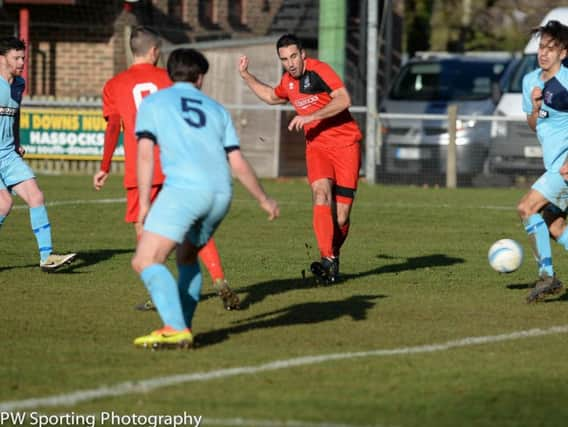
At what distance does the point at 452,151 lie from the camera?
24219 millimetres

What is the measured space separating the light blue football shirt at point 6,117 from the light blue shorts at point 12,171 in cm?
6

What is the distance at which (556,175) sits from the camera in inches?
403

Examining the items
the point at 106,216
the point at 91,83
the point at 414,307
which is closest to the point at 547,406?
the point at 414,307

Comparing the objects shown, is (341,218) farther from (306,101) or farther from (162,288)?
(162,288)

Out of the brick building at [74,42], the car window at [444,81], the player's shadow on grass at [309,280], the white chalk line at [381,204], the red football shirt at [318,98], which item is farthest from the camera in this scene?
the brick building at [74,42]

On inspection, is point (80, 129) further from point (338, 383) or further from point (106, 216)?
point (338, 383)

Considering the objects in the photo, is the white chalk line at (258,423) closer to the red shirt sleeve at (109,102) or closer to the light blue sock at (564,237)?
the red shirt sleeve at (109,102)

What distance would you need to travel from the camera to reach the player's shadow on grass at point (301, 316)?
8703mm

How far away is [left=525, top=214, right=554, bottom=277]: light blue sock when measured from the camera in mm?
10393

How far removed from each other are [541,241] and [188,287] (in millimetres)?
3503

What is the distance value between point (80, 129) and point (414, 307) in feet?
59.5

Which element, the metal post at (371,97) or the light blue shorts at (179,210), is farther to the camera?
the metal post at (371,97)

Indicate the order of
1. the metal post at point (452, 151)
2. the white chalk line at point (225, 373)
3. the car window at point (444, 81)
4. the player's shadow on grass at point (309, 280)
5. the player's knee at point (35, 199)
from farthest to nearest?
the car window at point (444, 81) < the metal post at point (452, 151) < the player's knee at point (35, 199) < the player's shadow on grass at point (309, 280) < the white chalk line at point (225, 373)

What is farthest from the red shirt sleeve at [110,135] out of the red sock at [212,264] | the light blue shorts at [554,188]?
A: the light blue shorts at [554,188]
